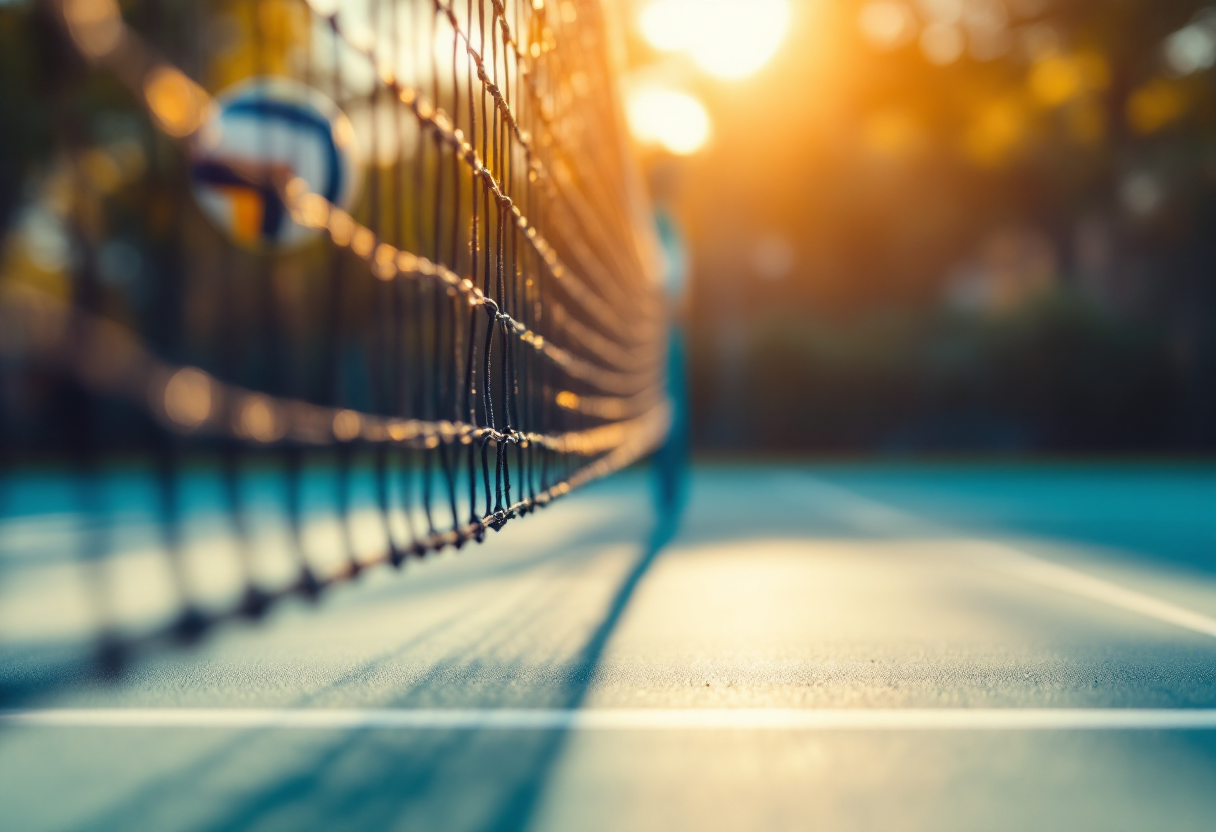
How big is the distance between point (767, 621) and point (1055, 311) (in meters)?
11.5

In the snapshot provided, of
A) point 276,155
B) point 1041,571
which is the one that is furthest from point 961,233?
point 276,155

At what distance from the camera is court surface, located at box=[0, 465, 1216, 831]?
62.4 inches

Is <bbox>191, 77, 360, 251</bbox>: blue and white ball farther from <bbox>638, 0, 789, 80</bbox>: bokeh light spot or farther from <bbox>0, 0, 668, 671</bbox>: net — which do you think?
<bbox>638, 0, 789, 80</bbox>: bokeh light spot

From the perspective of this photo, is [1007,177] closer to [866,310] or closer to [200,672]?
[866,310]

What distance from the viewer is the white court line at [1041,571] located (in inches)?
121

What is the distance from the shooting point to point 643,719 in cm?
201

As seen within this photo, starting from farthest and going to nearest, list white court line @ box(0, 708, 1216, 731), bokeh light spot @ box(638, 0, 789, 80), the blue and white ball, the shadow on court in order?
bokeh light spot @ box(638, 0, 789, 80), the blue and white ball, white court line @ box(0, 708, 1216, 731), the shadow on court

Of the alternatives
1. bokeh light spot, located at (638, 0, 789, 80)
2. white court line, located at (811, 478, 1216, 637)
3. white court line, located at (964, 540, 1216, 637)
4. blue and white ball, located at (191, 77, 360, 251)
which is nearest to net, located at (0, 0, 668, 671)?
blue and white ball, located at (191, 77, 360, 251)

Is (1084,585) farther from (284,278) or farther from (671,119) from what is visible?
(671,119)

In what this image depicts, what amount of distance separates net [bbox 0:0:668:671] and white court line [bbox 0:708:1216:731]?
0.26 meters

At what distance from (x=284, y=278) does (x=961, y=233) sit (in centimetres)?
1436

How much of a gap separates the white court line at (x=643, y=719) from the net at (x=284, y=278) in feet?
0.84

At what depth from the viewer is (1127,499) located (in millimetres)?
7355

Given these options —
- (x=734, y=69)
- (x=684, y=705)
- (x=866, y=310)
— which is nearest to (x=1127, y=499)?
(x=734, y=69)
